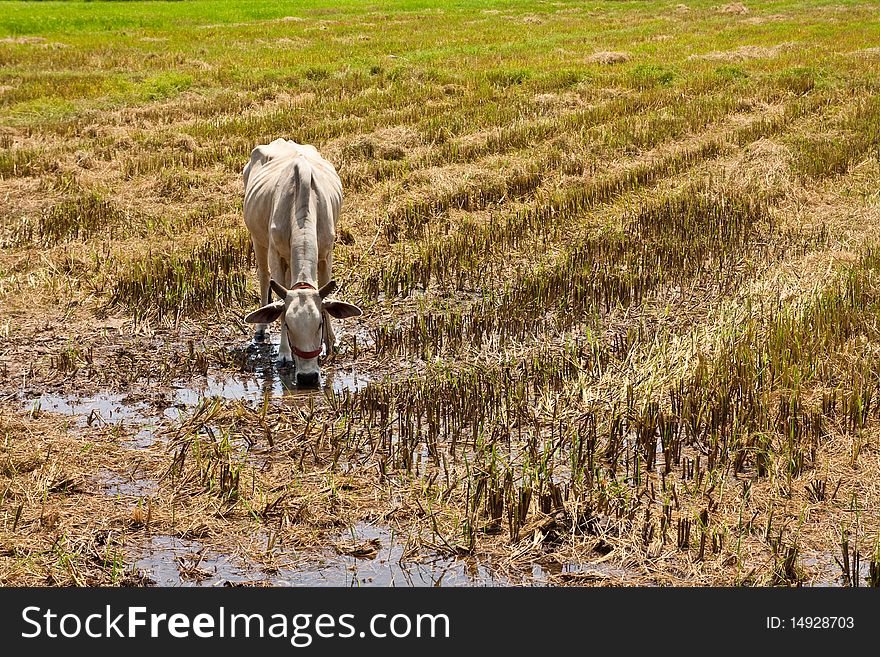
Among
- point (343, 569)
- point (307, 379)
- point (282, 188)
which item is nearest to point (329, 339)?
point (307, 379)

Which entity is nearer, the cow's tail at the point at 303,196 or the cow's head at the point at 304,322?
the cow's head at the point at 304,322

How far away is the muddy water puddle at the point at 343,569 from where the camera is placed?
418 cm

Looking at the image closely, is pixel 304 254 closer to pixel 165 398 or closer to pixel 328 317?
pixel 328 317

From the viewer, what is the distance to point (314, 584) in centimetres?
417

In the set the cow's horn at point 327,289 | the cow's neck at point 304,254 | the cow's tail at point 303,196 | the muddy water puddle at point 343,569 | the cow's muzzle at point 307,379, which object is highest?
the cow's tail at point 303,196

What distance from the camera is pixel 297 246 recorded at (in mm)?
6539

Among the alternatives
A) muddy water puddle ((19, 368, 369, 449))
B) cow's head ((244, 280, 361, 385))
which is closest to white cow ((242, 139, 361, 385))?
cow's head ((244, 280, 361, 385))

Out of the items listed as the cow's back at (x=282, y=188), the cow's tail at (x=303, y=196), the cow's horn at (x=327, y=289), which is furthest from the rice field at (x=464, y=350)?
the cow's tail at (x=303, y=196)

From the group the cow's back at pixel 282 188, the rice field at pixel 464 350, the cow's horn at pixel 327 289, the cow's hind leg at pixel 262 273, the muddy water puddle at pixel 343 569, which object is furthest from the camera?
the cow's hind leg at pixel 262 273

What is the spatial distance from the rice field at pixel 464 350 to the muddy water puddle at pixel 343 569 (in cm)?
2

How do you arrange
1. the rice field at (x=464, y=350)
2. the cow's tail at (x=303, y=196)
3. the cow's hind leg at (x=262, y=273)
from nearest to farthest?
the rice field at (x=464, y=350) < the cow's tail at (x=303, y=196) < the cow's hind leg at (x=262, y=273)

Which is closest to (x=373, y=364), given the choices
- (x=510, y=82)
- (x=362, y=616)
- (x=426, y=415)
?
(x=426, y=415)

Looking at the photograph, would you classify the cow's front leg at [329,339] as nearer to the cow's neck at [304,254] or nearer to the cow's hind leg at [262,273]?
the cow's neck at [304,254]

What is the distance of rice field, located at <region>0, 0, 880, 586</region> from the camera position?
4.48 m
